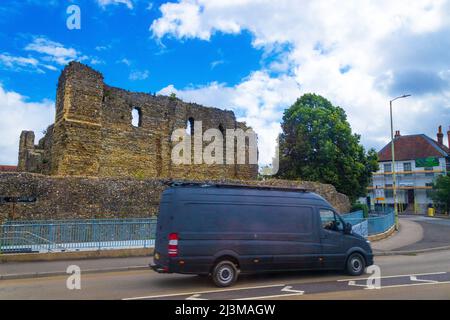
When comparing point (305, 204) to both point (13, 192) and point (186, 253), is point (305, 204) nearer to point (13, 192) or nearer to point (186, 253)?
point (186, 253)

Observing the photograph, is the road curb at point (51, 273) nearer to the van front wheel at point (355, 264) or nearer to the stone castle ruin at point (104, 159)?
the stone castle ruin at point (104, 159)

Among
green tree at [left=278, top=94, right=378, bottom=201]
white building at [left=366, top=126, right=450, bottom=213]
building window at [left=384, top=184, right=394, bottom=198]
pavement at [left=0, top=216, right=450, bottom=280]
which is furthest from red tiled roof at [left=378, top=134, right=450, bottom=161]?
pavement at [left=0, top=216, right=450, bottom=280]

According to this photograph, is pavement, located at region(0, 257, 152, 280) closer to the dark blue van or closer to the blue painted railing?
the blue painted railing

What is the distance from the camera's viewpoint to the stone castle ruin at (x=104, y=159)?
1767 centimetres

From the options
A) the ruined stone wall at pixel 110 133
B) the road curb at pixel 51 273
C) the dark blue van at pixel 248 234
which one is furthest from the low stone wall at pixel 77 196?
the dark blue van at pixel 248 234

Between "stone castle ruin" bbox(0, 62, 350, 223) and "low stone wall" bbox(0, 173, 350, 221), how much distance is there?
0.13 feet

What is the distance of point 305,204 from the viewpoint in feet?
34.0

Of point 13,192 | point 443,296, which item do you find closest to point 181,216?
point 443,296

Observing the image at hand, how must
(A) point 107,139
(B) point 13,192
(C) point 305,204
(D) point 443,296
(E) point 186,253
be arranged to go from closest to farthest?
(D) point 443,296
(E) point 186,253
(C) point 305,204
(B) point 13,192
(A) point 107,139

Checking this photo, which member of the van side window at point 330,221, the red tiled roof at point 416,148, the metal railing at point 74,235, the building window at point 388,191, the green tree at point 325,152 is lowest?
the metal railing at point 74,235

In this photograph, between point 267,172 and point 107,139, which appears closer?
point 107,139

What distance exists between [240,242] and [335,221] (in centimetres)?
312

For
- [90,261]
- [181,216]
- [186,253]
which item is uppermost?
[181,216]

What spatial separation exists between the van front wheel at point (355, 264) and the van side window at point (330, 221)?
0.85m
